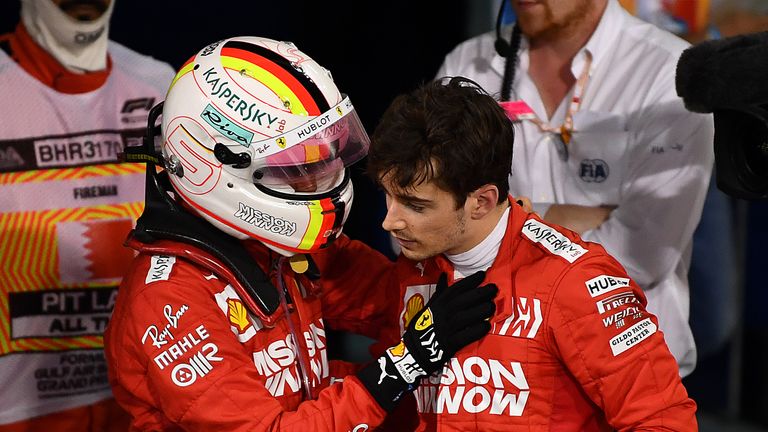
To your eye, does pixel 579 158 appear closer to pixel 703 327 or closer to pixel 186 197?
pixel 186 197

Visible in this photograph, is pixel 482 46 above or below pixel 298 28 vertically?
above

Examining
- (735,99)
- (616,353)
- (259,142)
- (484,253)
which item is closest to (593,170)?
(735,99)

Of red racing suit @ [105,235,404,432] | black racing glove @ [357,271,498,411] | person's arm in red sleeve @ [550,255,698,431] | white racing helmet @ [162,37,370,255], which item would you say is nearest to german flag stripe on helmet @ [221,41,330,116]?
white racing helmet @ [162,37,370,255]

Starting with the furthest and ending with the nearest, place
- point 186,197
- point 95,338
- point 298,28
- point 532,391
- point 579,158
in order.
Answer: point 298,28
point 95,338
point 579,158
point 186,197
point 532,391

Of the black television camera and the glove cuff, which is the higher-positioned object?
the black television camera

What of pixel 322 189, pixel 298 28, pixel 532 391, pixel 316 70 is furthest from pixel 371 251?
pixel 298 28

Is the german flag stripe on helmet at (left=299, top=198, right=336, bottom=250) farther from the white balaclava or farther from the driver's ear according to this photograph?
the white balaclava

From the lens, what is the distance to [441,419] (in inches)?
71.7

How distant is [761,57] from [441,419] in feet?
2.85

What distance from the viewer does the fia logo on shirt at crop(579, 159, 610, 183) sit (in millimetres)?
2391

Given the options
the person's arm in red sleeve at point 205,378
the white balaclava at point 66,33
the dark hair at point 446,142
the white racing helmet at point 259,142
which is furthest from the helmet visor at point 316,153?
the white balaclava at point 66,33

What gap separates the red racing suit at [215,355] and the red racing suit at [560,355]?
0.64ft

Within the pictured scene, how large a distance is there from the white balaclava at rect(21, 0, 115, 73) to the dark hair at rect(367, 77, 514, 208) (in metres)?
1.08

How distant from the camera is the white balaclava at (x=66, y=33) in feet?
8.12
